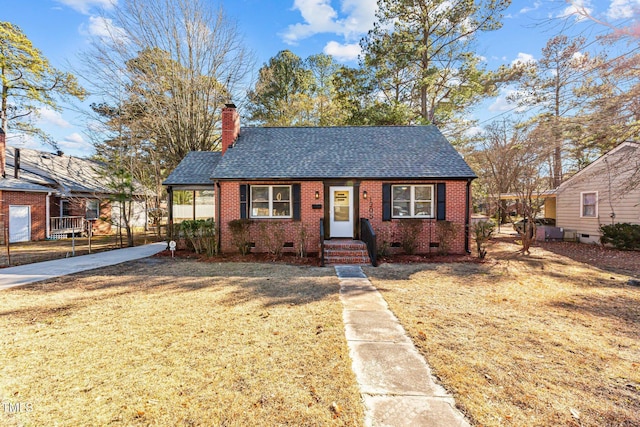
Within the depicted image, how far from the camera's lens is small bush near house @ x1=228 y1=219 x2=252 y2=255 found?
10273mm

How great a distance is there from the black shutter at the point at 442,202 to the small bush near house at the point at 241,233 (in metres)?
7.10

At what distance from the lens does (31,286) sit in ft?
21.3

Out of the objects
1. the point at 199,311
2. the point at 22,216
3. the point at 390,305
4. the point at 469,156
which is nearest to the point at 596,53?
the point at 390,305

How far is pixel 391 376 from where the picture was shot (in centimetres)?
296

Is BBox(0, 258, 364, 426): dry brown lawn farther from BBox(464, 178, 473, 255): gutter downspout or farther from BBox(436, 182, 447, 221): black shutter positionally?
BBox(464, 178, 473, 255): gutter downspout

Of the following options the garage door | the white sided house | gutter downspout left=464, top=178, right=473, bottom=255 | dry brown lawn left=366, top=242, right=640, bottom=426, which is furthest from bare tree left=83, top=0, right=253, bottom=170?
the white sided house

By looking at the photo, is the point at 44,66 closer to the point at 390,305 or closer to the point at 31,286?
the point at 31,286

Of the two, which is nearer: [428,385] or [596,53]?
[428,385]

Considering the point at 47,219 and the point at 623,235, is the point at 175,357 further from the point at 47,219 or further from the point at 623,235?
the point at 47,219

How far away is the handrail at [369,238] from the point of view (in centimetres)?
890

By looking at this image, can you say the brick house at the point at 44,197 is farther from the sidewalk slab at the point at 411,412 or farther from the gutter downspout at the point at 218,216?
the sidewalk slab at the point at 411,412

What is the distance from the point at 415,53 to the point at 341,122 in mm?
7251

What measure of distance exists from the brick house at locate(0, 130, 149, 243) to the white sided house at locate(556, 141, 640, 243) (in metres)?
22.5

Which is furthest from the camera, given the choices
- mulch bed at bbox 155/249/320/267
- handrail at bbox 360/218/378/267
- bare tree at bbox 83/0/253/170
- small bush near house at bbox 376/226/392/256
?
bare tree at bbox 83/0/253/170
